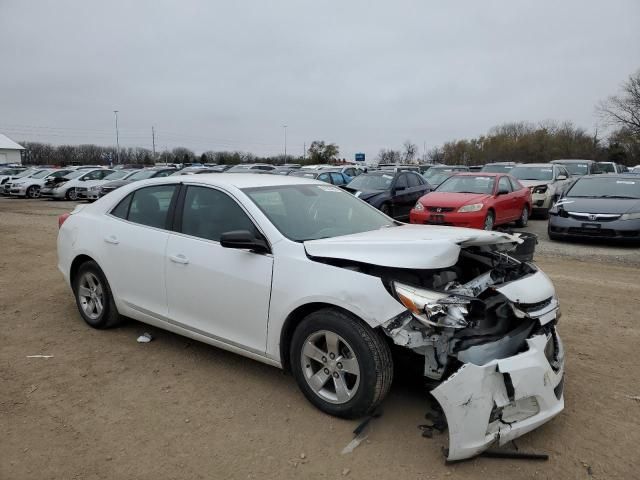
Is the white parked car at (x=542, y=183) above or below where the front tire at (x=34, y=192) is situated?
above

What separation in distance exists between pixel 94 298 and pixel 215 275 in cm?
189

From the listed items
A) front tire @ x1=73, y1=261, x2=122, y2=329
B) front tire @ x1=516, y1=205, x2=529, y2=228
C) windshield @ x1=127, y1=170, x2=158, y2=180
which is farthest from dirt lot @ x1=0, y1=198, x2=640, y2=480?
windshield @ x1=127, y1=170, x2=158, y2=180

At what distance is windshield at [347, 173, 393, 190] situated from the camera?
14.0 m

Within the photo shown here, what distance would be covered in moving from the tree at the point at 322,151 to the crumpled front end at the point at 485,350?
7079 centimetres

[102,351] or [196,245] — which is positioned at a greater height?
[196,245]

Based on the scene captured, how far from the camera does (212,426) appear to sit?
127 inches

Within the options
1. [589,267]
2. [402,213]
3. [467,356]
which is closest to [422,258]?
[467,356]

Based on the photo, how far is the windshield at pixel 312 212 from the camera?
150 inches

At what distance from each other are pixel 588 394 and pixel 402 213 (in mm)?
10302

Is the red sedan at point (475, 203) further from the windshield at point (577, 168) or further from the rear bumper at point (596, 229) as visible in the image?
the windshield at point (577, 168)

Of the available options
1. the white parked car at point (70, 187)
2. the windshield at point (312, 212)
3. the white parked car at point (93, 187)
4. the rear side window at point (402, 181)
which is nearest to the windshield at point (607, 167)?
the rear side window at point (402, 181)

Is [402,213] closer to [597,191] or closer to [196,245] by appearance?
[597,191]

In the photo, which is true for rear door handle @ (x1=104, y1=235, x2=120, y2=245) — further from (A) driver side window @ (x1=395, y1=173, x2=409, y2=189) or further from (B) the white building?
(B) the white building

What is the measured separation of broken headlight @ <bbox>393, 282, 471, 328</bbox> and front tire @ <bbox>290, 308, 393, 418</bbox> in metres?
0.31
